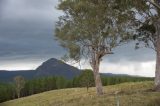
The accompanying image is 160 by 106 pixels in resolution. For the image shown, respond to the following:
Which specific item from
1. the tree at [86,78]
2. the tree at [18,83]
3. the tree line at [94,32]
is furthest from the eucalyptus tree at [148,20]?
the tree at [18,83]

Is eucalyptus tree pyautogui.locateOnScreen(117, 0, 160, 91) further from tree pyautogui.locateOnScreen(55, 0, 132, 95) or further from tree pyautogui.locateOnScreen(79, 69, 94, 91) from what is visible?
tree pyautogui.locateOnScreen(79, 69, 94, 91)

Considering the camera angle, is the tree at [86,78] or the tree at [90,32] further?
the tree at [86,78]

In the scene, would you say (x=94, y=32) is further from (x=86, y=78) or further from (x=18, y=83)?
(x=18, y=83)

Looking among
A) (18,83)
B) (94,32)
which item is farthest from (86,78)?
(94,32)

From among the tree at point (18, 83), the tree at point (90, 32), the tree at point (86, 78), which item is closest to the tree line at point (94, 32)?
the tree at point (90, 32)

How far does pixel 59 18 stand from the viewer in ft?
215

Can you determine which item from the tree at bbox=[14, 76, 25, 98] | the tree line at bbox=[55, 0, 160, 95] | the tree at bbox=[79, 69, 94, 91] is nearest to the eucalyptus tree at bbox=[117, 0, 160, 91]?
the tree line at bbox=[55, 0, 160, 95]

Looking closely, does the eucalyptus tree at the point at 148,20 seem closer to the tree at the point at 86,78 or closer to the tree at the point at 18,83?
the tree at the point at 86,78

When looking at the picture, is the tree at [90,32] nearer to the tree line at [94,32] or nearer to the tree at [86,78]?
the tree line at [94,32]

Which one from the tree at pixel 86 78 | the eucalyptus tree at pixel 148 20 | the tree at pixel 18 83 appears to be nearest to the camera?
the eucalyptus tree at pixel 148 20

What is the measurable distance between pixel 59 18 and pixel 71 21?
2011mm

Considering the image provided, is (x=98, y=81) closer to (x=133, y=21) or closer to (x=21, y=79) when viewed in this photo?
(x=133, y=21)

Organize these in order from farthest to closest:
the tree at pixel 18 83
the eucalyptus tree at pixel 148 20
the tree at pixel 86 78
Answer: the tree at pixel 18 83 < the tree at pixel 86 78 < the eucalyptus tree at pixel 148 20

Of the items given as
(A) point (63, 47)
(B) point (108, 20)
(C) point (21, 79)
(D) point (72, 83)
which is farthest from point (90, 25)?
(D) point (72, 83)
